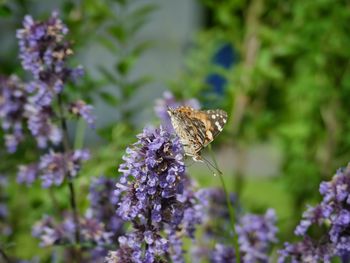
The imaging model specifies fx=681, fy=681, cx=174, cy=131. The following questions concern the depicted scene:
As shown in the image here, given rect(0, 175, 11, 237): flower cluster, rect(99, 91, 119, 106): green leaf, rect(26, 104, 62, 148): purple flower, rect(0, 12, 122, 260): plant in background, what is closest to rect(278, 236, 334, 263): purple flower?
rect(0, 12, 122, 260): plant in background

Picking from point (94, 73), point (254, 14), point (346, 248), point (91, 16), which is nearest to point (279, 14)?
point (254, 14)

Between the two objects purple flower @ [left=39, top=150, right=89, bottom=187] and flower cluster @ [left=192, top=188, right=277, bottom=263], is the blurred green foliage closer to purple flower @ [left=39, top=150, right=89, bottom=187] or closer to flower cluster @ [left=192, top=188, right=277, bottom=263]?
flower cluster @ [left=192, top=188, right=277, bottom=263]

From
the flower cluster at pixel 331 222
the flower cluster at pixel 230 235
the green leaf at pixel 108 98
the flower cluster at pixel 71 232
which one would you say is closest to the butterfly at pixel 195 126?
the flower cluster at pixel 230 235

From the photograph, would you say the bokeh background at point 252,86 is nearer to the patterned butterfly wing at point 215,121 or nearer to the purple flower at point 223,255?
the purple flower at point 223,255

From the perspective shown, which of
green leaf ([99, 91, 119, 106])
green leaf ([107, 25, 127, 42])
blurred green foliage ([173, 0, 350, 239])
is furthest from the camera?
blurred green foliage ([173, 0, 350, 239])

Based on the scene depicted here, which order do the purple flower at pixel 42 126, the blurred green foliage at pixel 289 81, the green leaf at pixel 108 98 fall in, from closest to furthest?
1. the purple flower at pixel 42 126
2. the green leaf at pixel 108 98
3. the blurred green foliage at pixel 289 81

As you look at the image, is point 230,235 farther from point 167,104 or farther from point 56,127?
point 56,127

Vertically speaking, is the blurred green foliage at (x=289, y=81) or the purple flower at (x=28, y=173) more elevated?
the blurred green foliage at (x=289, y=81)
